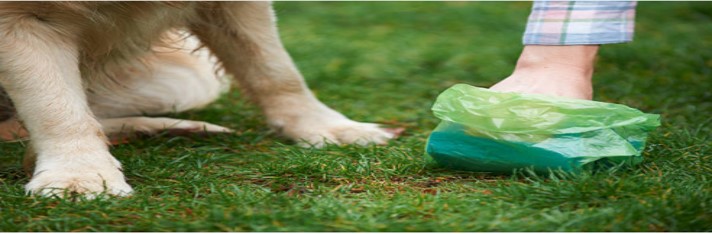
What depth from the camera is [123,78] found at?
341 cm

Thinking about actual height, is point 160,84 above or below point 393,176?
above

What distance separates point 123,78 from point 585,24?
1.64 metres

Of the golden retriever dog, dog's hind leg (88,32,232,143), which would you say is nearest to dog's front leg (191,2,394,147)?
the golden retriever dog

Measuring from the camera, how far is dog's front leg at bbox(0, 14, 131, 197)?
2.33 metres

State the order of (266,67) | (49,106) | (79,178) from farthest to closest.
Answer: (266,67) < (49,106) < (79,178)

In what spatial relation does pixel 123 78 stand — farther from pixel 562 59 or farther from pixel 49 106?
pixel 562 59

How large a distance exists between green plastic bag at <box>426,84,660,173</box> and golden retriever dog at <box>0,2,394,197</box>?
2.23 feet

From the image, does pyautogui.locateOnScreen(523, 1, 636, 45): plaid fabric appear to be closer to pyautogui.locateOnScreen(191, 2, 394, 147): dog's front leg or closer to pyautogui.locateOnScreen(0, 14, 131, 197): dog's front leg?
pyautogui.locateOnScreen(191, 2, 394, 147): dog's front leg

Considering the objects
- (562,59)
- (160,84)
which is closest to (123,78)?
(160,84)

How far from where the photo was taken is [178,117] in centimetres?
353

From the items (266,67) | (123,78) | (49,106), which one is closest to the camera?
(49,106)

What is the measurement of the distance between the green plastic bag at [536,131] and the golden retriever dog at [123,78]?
0.68 m

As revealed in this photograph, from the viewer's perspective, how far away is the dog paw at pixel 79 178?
223cm

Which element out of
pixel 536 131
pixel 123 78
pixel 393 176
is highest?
pixel 123 78
